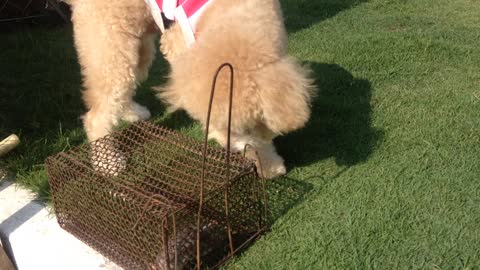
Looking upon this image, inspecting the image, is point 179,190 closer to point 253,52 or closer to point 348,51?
point 253,52

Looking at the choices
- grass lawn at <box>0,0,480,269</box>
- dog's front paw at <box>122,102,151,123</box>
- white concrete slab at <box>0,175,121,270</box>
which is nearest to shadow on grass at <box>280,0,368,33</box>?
grass lawn at <box>0,0,480,269</box>

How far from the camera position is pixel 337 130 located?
11.0 feet

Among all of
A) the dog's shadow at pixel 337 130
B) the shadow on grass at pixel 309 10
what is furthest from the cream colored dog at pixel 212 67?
the shadow on grass at pixel 309 10

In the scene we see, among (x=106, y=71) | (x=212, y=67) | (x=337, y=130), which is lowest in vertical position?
(x=337, y=130)

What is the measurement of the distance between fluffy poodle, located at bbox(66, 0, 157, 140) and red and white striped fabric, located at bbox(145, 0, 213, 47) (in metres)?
0.17

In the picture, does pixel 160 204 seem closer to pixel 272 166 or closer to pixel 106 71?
pixel 272 166

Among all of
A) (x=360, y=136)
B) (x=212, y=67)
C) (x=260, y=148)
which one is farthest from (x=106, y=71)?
(x=360, y=136)

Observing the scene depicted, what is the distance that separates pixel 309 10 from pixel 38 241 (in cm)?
425

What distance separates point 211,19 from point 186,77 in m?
0.54

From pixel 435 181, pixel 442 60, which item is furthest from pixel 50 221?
pixel 442 60

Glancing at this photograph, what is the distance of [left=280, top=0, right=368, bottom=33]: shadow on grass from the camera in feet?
17.8

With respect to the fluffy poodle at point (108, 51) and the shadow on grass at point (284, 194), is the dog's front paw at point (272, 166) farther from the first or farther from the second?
the fluffy poodle at point (108, 51)

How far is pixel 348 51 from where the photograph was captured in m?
4.50

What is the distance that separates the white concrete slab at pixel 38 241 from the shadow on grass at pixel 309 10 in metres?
3.28
